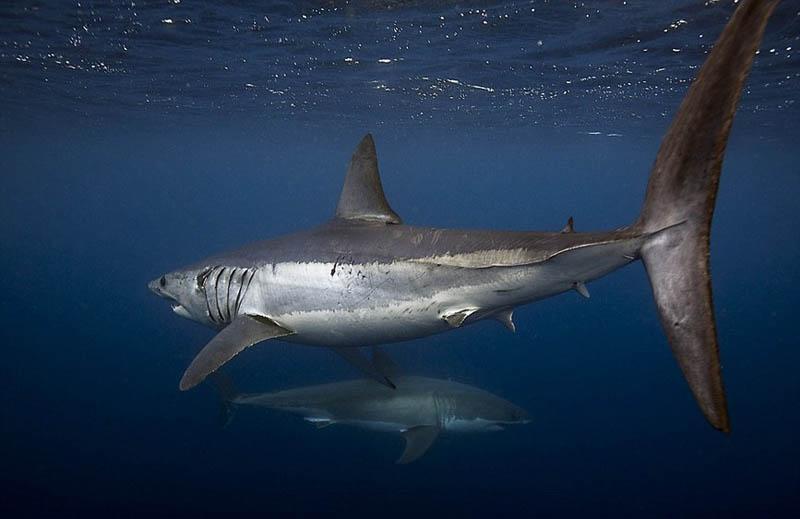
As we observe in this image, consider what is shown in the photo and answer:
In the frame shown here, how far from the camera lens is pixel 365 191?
199 inches

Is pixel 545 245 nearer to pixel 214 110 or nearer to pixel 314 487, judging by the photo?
pixel 314 487

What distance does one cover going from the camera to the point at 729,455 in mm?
16500

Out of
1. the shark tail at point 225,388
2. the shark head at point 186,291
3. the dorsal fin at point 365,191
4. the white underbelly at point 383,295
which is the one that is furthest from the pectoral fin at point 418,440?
the dorsal fin at point 365,191

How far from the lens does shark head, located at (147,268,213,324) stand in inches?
200

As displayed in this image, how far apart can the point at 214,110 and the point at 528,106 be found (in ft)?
57.8

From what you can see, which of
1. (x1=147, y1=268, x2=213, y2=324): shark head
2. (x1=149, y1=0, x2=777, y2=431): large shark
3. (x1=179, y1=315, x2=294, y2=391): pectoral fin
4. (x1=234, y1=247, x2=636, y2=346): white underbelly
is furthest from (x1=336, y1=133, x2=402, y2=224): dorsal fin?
(x1=147, y1=268, x2=213, y2=324): shark head

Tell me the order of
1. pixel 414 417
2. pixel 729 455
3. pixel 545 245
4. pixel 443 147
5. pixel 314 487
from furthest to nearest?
1. pixel 443 147
2. pixel 729 455
3. pixel 314 487
4. pixel 414 417
5. pixel 545 245

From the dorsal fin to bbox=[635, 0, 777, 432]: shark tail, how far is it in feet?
8.02

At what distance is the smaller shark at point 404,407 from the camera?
832cm

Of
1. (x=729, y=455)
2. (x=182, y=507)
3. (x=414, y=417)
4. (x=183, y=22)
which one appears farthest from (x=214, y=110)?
(x=729, y=455)

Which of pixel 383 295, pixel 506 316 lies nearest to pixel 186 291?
pixel 383 295

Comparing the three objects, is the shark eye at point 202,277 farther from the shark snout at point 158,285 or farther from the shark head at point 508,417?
the shark head at point 508,417

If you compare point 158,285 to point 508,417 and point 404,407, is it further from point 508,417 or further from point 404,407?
point 508,417

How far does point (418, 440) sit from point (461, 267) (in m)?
5.41
